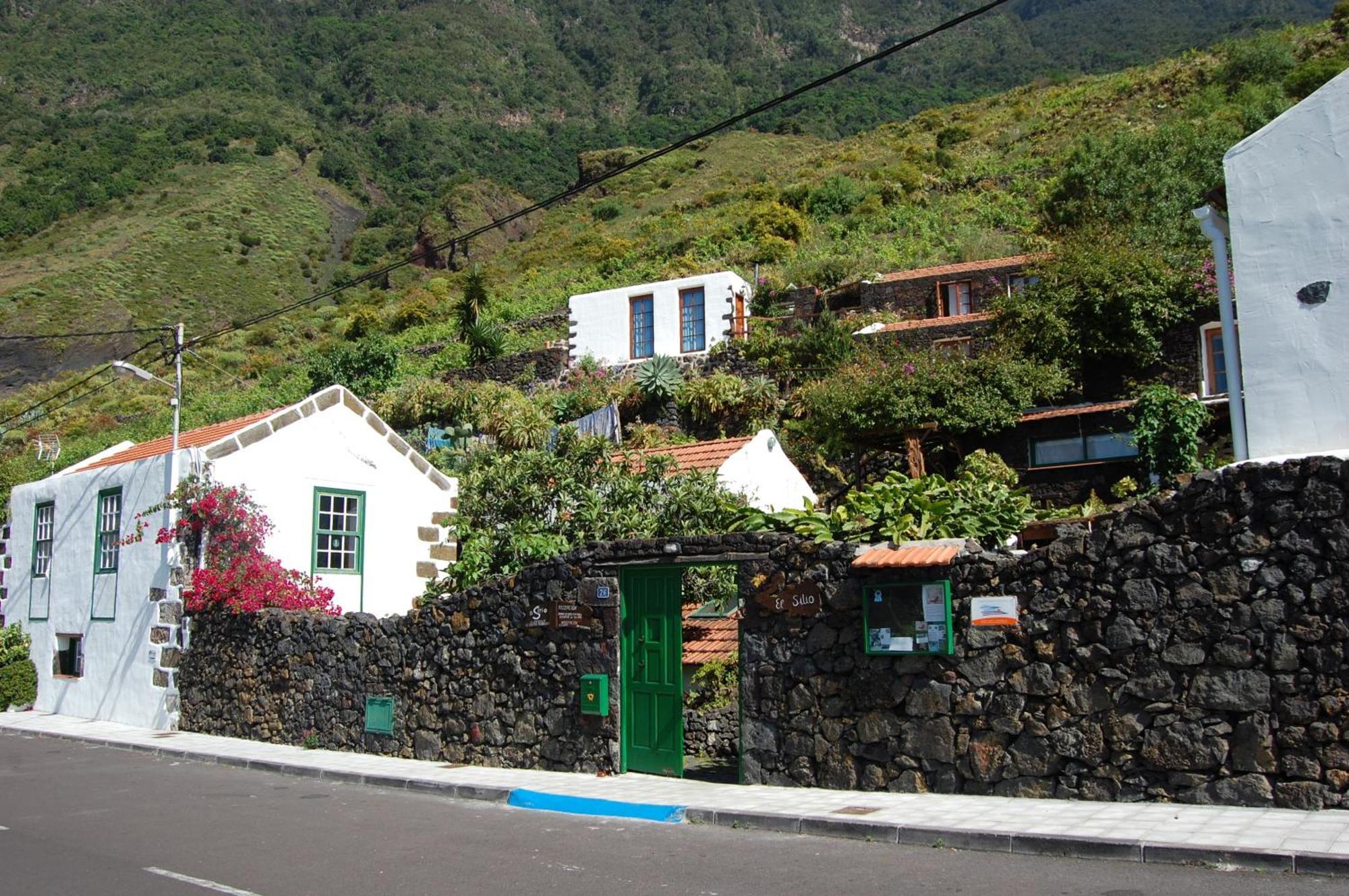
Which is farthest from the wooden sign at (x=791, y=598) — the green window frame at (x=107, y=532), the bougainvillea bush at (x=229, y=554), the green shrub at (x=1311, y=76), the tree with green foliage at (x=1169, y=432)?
the green shrub at (x=1311, y=76)

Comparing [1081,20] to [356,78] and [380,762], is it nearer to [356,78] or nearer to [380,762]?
[356,78]

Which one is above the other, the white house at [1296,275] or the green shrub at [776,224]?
the green shrub at [776,224]

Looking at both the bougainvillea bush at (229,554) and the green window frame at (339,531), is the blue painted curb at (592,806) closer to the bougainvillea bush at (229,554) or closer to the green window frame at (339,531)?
the bougainvillea bush at (229,554)

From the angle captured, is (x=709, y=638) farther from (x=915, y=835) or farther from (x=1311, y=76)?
(x=1311, y=76)

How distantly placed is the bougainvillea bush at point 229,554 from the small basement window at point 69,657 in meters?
3.90

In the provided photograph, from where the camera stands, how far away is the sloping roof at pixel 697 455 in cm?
1884

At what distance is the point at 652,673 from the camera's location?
1212cm

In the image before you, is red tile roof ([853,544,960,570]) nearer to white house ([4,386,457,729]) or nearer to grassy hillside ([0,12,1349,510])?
white house ([4,386,457,729])

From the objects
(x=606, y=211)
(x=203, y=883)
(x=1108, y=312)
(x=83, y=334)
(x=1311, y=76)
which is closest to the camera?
(x=203, y=883)

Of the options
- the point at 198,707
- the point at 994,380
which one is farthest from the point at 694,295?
the point at 198,707

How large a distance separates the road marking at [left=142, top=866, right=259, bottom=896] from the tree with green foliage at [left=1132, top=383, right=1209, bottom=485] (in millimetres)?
16869

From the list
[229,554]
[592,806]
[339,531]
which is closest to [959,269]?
[339,531]

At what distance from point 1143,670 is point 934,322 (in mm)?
21077

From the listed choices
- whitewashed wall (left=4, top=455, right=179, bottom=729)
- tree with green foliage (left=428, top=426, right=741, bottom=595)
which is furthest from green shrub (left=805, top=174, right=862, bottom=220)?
whitewashed wall (left=4, top=455, right=179, bottom=729)
